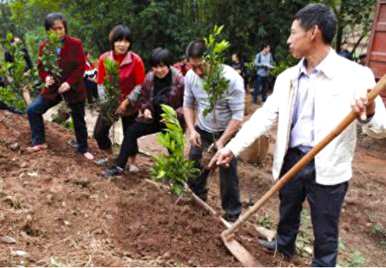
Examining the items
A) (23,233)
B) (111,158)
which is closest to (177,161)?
(23,233)

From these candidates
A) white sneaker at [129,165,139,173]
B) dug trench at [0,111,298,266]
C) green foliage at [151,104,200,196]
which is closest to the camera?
dug trench at [0,111,298,266]

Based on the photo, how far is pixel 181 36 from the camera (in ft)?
40.0

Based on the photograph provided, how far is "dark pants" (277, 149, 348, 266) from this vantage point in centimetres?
279

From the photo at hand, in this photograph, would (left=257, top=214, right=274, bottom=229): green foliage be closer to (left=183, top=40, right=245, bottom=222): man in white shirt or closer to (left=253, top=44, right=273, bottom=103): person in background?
(left=183, top=40, right=245, bottom=222): man in white shirt

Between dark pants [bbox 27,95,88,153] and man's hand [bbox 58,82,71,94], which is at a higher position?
man's hand [bbox 58,82,71,94]

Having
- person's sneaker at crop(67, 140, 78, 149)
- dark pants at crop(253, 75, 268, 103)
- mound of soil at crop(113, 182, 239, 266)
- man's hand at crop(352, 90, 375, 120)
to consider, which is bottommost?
dark pants at crop(253, 75, 268, 103)

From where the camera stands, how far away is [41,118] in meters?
4.73

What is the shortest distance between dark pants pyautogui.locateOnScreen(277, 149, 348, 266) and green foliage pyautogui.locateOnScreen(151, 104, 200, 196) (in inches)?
32.0

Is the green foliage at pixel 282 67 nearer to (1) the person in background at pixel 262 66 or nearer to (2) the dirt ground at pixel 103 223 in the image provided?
(1) the person in background at pixel 262 66

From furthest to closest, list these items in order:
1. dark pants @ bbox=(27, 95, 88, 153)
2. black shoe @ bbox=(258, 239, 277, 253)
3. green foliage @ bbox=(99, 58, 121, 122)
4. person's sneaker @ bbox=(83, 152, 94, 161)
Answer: person's sneaker @ bbox=(83, 152, 94, 161) < dark pants @ bbox=(27, 95, 88, 153) < green foliage @ bbox=(99, 58, 121, 122) < black shoe @ bbox=(258, 239, 277, 253)

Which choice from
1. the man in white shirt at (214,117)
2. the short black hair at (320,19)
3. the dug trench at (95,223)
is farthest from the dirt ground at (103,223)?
the short black hair at (320,19)

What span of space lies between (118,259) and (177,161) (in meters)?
0.90

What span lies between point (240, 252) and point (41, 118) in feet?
8.95

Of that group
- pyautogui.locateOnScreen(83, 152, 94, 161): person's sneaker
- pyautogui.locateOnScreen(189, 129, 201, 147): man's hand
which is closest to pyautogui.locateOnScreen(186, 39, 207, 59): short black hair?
pyautogui.locateOnScreen(189, 129, 201, 147): man's hand
